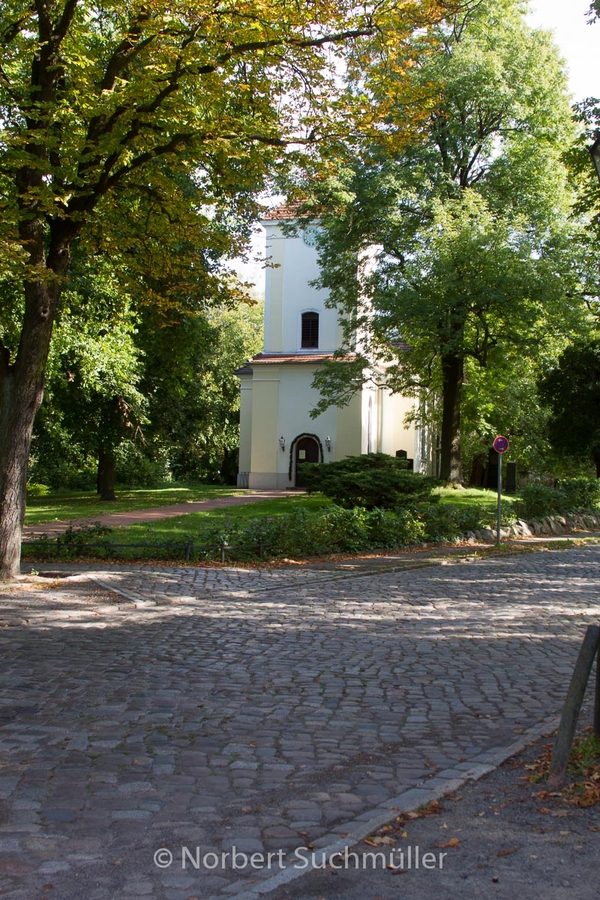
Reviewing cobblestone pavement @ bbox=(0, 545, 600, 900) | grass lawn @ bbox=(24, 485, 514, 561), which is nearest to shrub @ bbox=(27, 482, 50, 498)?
grass lawn @ bbox=(24, 485, 514, 561)

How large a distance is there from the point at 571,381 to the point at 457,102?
485 inches

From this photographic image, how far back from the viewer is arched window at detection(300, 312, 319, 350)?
44.7 meters

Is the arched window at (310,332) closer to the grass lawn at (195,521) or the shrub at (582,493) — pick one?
the grass lawn at (195,521)

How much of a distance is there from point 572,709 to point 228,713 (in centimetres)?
273

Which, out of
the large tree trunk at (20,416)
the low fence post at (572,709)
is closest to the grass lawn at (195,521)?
the large tree trunk at (20,416)

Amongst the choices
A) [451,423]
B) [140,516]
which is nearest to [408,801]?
[140,516]

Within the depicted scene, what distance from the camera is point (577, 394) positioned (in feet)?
111

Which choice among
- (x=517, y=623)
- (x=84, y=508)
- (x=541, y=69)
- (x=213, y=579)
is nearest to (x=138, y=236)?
(x=213, y=579)

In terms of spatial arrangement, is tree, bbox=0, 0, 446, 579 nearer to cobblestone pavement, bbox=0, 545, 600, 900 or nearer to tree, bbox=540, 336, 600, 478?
cobblestone pavement, bbox=0, 545, 600, 900

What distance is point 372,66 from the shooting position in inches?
487

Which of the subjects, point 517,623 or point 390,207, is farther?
point 390,207

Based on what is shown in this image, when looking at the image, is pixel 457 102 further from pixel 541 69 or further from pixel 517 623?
pixel 517 623

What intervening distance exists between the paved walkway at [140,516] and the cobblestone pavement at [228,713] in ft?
27.1

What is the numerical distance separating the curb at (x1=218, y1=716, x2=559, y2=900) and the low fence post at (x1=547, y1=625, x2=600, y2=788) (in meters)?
0.46
